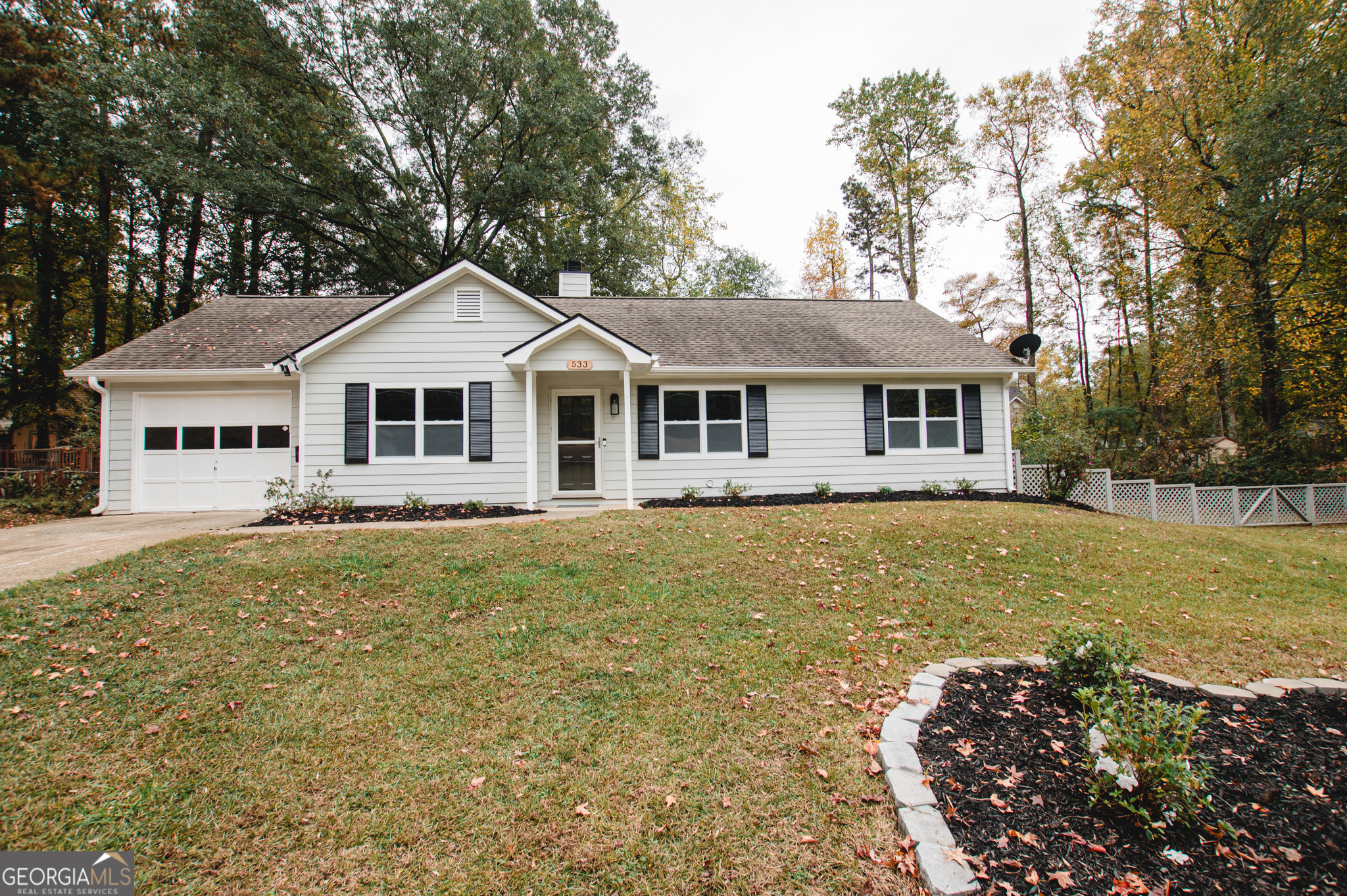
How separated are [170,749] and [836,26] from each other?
48.1 ft

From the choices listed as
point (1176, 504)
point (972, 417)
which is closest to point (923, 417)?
point (972, 417)

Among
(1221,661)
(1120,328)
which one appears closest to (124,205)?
(1221,661)

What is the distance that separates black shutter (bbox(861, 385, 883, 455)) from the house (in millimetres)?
34

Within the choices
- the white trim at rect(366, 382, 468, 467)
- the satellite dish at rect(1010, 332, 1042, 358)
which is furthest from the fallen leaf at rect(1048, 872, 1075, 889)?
the satellite dish at rect(1010, 332, 1042, 358)

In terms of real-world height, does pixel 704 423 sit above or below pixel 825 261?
below

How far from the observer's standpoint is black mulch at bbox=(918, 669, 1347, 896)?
218 cm

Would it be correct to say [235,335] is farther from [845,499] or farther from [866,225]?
[866,225]

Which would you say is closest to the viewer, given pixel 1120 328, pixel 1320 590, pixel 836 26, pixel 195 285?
pixel 1320 590

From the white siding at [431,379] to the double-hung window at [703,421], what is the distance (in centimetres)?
294

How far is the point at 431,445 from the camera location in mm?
10836

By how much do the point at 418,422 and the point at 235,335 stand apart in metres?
5.10

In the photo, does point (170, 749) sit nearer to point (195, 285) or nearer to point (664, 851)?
point (664, 851)

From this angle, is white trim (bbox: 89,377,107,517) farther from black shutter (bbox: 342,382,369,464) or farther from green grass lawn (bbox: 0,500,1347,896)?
green grass lawn (bbox: 0,500,1347,896)

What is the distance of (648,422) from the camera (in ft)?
38.1
